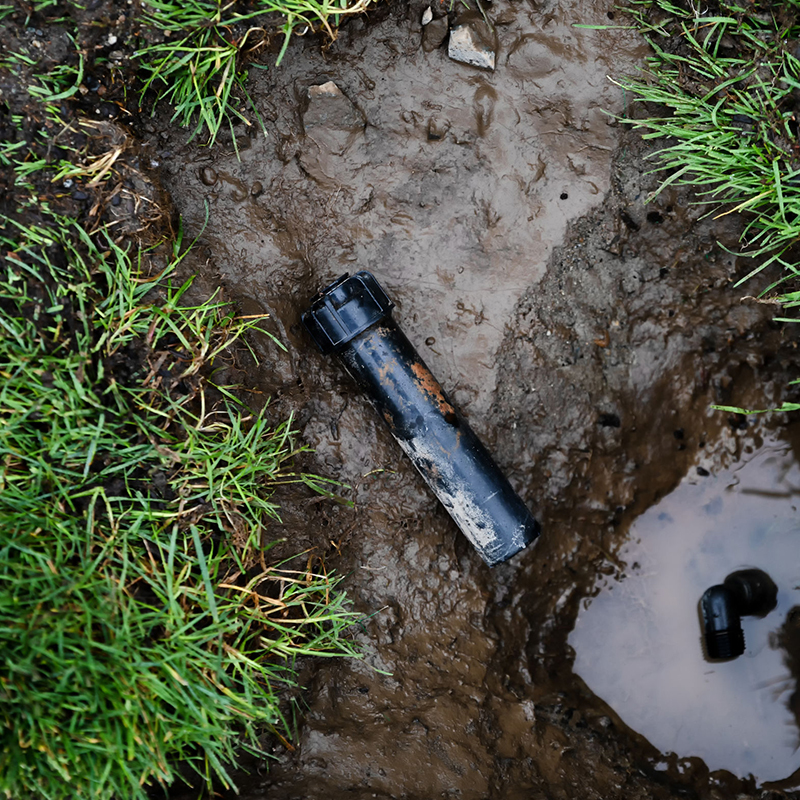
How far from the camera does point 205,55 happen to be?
244 centimetres

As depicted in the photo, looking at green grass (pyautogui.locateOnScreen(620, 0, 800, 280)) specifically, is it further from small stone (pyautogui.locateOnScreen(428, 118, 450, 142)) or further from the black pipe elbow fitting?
the black pipe elbow fitting

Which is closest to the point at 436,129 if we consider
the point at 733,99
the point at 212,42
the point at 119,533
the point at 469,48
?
the point at 469,48

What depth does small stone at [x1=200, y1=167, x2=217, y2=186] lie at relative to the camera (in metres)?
2.68

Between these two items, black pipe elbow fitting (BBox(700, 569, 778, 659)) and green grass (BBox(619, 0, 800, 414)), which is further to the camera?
black pipe elbow fitting (BBox(700, 569, 778, 659))

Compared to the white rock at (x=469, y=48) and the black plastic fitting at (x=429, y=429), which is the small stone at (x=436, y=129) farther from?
the black plastic fitting at (x=429, y=429)

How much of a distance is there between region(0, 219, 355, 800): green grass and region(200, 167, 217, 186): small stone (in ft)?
1.75

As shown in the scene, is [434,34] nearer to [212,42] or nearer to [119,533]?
[212,42]

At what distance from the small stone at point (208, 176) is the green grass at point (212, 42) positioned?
5.2 inches

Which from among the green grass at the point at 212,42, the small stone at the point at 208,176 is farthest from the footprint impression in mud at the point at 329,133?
the small stone at the point at 208,176

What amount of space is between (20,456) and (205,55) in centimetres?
173

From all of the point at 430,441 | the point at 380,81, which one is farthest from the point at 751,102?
the point at 430,441

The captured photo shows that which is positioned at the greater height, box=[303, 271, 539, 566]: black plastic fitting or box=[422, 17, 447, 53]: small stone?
box=[422, 17, 447, 53]: small stone

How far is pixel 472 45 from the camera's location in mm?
2703

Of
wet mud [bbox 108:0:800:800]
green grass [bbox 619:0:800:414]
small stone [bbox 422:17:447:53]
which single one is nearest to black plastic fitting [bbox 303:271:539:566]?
wet mud [bbox 108:0:800:800]
